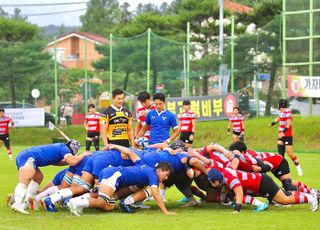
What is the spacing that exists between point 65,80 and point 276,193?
4491 cm

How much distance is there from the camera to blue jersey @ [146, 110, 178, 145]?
17984 millimetres

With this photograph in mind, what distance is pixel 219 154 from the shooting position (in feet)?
47.7

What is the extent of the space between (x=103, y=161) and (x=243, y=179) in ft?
7.75

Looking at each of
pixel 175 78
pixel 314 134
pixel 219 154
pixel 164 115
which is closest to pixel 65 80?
pixel 175 78

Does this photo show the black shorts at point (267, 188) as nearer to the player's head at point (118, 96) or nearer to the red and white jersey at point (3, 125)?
the player's head at point (118, 96)

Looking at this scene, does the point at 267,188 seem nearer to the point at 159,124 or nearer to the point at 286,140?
the point at 159,124

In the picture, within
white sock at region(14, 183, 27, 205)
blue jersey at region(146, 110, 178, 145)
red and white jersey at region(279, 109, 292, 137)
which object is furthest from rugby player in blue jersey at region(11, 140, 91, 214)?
red and white jersey at region(279, 109, 292, 137)

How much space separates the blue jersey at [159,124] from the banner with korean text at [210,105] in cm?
1962

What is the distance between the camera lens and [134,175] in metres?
13.5

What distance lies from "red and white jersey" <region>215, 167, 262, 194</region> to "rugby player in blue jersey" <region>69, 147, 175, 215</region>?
93 centimetres

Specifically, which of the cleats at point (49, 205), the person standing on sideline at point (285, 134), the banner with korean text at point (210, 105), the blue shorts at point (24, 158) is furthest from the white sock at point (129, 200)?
the banner with korean text at point (210, 105)

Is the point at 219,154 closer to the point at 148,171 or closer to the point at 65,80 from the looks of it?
the point at 148,171

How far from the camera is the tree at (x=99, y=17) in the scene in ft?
348

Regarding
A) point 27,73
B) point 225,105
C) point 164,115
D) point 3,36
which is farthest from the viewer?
point 3,36
